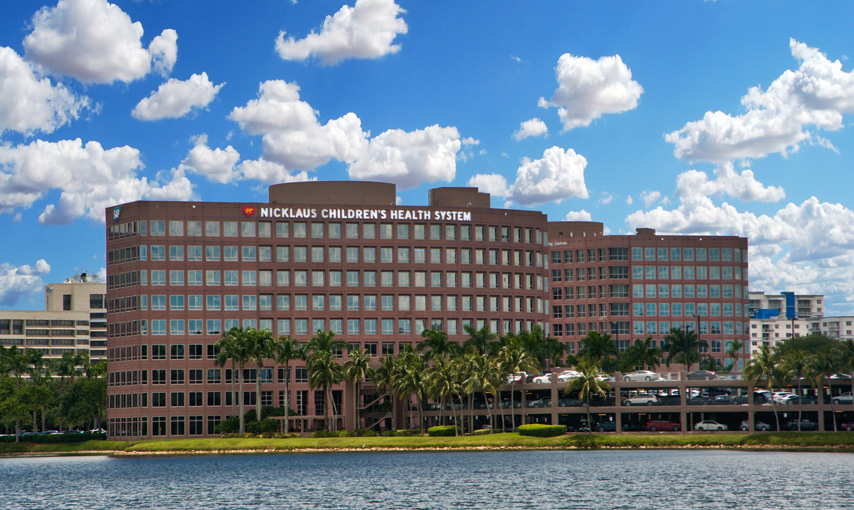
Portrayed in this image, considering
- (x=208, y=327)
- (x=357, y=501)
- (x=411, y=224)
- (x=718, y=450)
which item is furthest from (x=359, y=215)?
(x=357, y=501)

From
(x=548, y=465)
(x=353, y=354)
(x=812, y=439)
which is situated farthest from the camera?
(x=353, y=354)

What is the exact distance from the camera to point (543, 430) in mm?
150875

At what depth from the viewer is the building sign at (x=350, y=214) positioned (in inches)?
7554

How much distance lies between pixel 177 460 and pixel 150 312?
134 ft

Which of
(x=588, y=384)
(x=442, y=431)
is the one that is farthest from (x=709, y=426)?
(x=442, y=431)

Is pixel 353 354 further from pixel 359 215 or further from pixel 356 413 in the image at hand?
pixel 359 215

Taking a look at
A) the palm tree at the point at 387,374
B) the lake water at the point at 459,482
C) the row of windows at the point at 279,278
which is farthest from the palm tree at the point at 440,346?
the lake water at the point at 459,482

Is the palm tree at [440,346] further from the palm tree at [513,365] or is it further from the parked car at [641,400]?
the parked car at [641,400]

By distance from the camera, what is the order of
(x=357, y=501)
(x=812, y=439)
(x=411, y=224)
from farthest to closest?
1. (x=411, y=224)
2. (x=812, y=439)
3. (x=357, y=501)

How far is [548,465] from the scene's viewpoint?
121m

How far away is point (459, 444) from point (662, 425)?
2951 centimetres

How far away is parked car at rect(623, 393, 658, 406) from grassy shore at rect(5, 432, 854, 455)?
19.8 ft

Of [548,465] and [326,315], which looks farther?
[326,315]

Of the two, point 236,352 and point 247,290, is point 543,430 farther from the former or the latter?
point 247,290
